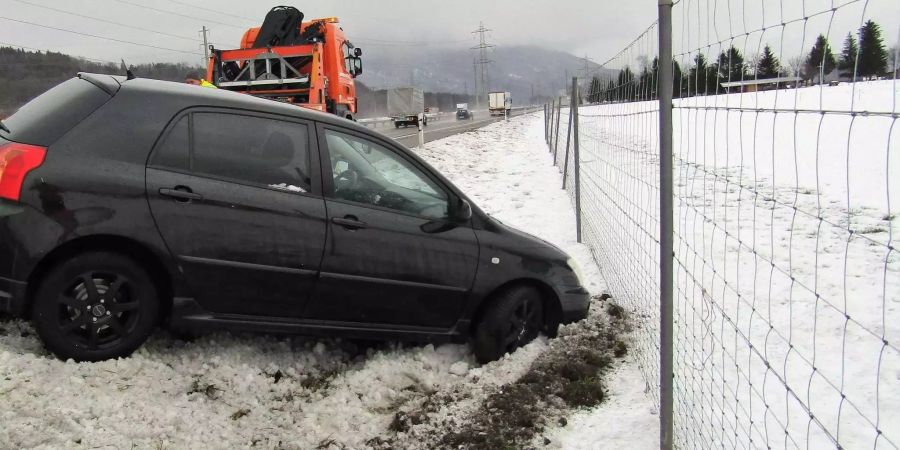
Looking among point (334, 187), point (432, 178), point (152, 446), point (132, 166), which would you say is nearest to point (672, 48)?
point (432, 178)

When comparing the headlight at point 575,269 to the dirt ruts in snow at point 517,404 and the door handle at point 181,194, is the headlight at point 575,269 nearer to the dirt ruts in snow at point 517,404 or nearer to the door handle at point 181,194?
the dirt ruts in snow at point 517,404

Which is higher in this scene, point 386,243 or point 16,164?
point 16,164

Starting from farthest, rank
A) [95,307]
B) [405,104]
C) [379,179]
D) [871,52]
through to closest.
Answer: [405,104] < [379,179] < [95,307] < [871,52]

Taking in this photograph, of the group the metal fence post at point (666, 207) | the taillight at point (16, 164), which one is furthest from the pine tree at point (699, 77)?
the taillight at point (16, 164)

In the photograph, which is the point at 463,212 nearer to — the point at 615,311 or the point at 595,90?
the point at 615,311

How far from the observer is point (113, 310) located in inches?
130

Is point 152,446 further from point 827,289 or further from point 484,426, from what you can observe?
point 827,289

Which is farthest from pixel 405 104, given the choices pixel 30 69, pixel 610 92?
pixel 610 92

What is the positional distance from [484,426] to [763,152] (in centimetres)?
1002

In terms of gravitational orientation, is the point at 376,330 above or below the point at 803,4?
below

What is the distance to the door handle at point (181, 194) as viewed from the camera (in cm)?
336

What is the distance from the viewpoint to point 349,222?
3717 millimetres

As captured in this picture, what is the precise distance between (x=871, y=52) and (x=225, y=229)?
2959 millimetres

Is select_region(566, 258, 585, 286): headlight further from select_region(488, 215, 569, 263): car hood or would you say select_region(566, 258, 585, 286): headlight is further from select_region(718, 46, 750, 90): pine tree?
select_region(718, 46, 750, 90): pine tree
